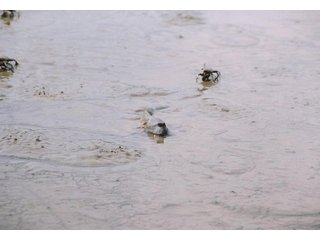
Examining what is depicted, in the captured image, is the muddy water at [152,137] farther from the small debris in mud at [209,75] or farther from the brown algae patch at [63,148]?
the small debris in mud at [209,75]

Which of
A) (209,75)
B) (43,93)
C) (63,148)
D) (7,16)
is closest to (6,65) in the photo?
(43,93)

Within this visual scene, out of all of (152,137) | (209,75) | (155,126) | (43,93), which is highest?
(209,75)

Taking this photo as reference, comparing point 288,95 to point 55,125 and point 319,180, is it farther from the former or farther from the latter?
point 55,125

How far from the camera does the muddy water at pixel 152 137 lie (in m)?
3.97

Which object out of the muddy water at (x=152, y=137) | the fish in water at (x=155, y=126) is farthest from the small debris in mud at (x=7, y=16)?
the fish in water at (x=155, y=126)

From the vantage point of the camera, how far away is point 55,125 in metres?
5.34

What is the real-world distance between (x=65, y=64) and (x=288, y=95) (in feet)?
11.6

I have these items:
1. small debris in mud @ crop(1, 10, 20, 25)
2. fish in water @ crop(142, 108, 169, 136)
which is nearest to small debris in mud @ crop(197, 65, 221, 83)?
fish in water @ crop(142, 108, 169, 136)

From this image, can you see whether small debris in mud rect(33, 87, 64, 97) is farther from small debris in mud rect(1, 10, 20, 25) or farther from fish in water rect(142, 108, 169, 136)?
small debris in mud rect(1, 10, 20, 25)

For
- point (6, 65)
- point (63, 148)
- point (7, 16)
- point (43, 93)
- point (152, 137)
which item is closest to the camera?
point (63, 148)

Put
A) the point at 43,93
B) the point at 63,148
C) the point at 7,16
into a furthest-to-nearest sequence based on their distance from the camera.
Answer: the point at 7,16 < the point at 43,93 < the point at 63,148

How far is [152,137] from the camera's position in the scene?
17.1 ft

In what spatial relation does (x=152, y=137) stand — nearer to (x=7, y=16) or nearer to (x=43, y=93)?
(x=43, y=93)
